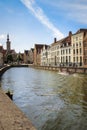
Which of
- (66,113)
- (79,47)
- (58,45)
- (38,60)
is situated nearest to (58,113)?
(66,113)

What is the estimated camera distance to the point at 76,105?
73.2ft


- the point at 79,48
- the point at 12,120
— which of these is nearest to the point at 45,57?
the point at 79,48

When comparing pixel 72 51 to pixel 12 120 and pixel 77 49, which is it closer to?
pixel 77 49

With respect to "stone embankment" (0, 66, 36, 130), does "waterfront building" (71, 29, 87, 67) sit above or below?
above

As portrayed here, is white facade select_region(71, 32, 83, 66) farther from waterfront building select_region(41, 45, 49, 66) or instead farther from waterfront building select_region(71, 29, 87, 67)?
waterfront building select_region(41, 45, 49, 66)

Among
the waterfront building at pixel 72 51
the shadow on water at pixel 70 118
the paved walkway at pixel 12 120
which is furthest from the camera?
the waterfront building at pixel 72 51

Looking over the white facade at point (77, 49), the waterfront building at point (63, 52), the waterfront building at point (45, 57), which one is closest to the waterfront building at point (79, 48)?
the white facade at point (77, 49)

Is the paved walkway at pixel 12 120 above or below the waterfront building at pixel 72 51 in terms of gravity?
below

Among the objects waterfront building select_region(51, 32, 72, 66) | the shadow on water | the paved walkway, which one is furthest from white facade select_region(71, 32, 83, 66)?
the paved walkway

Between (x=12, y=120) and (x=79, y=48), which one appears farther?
(x=79, y=48)

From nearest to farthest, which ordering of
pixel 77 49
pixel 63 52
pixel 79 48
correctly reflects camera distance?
1. pixel 79 48
2. pixel 77 49
3. pixel 63 52

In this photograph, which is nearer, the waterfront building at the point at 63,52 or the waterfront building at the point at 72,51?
the waterfront building at the point at 72,51

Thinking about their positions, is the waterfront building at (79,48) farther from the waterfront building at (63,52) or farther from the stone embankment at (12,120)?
the stone embankment at (12,120)

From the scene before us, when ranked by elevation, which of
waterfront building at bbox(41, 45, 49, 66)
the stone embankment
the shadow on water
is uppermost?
waterfront building at bbox(41, 45, 49, 66)
